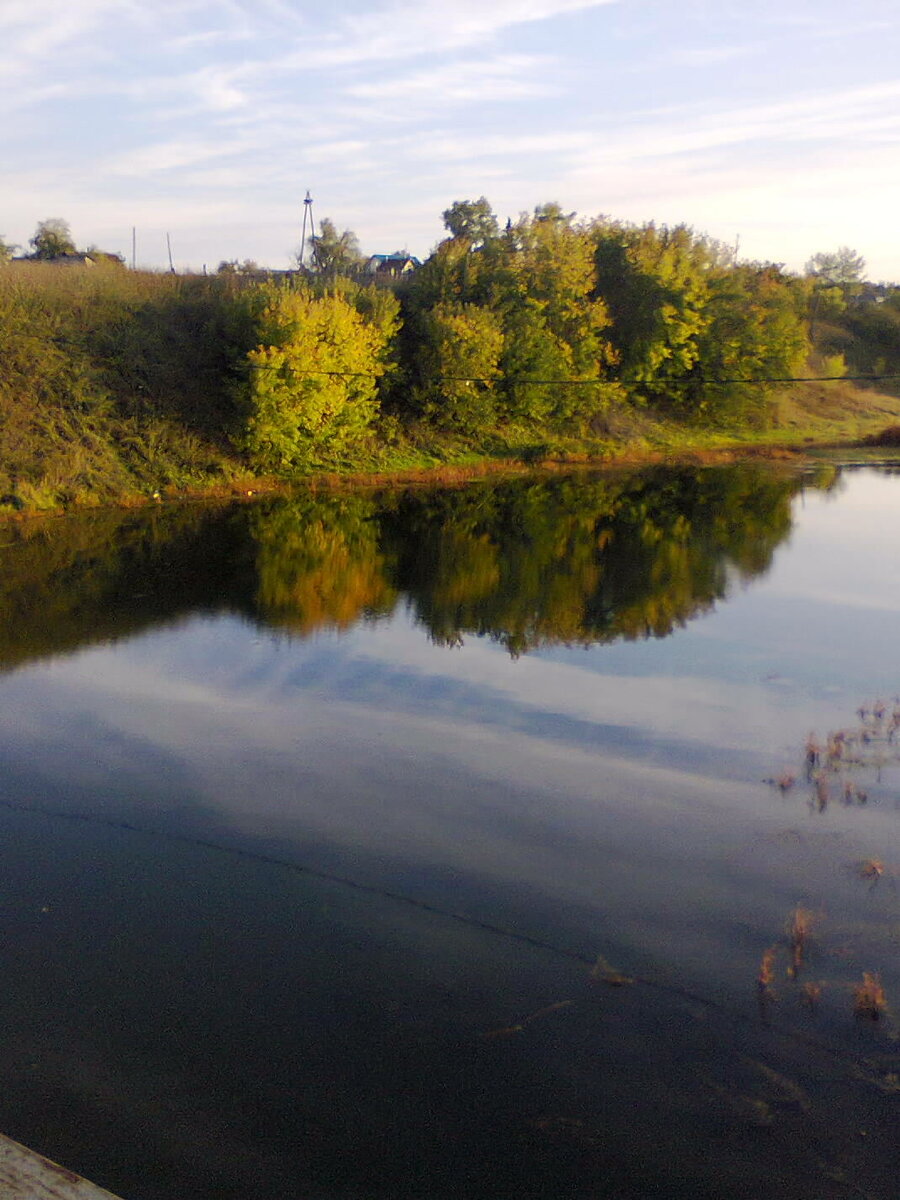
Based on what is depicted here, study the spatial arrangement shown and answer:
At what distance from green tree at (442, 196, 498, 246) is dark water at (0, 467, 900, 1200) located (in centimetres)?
3072

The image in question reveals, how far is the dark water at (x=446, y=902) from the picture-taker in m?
4.97

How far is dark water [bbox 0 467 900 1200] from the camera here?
497cm

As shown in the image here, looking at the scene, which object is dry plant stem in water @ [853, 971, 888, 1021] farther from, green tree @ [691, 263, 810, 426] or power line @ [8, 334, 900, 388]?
green tree @ [691, 263, 810, 426]

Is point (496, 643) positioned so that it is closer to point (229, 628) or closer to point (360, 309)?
point (229, 628)

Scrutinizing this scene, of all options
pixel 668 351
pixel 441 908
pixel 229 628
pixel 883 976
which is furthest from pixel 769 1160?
pixel 668 351

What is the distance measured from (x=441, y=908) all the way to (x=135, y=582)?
1223cm

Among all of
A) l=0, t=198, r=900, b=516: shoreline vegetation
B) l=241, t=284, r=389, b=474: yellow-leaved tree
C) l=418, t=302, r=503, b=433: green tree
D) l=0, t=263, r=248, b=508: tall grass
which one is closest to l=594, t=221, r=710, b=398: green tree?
l=0, t=198, r=900, b=516: shoreline vegetation

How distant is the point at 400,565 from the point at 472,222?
28233mm

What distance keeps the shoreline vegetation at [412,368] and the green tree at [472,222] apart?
132 millimetres

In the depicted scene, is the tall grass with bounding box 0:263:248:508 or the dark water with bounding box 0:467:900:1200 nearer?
the dark water with bounding box 0:467:900:1200

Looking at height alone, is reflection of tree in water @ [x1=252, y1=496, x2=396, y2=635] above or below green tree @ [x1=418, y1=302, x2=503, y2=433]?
below

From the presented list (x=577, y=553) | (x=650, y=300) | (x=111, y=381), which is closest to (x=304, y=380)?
(x=111, y=381)

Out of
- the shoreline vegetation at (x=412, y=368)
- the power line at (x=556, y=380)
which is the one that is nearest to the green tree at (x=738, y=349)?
the shoreline vegetation at (x=412, y=368)

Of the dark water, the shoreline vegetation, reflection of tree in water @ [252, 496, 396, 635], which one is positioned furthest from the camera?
the shoreline vegetation
